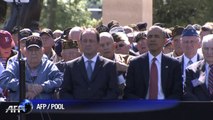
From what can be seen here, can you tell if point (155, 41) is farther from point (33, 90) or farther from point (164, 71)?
point (33, 90)

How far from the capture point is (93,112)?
24.3 ft

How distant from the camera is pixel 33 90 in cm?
890

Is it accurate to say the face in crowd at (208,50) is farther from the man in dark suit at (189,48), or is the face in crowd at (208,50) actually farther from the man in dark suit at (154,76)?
the man in dark suit at (189,48)

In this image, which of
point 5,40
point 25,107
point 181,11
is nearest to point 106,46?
point 5,40

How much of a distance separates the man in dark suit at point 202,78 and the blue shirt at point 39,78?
1.71 metres

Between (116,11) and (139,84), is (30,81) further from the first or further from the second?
(116,11)

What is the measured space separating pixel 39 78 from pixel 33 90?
369 millimetres

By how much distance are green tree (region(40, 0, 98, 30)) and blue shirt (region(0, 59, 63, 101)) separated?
27.8m

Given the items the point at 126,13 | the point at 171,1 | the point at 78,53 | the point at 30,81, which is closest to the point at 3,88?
the point at 30,81

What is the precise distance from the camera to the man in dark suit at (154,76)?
354 inches

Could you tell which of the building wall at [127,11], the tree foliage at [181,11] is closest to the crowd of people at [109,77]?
the building wall at [127,11]

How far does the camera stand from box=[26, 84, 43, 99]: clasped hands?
8.85 m

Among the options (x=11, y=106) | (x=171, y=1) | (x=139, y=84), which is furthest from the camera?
(x=171, y=1)

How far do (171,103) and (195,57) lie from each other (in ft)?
10.2
